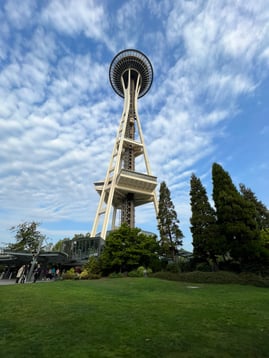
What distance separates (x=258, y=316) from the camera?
6.05 metres

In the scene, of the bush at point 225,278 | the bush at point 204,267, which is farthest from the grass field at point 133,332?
the bush at point 204,267

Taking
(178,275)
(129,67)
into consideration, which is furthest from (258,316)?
(129,67)

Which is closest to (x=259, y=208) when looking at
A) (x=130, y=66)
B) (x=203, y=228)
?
(x=203, y=228)

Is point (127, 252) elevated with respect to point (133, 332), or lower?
elevated

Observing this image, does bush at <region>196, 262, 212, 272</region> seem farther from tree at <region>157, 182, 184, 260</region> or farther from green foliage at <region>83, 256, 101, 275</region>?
green foliage at <region>83, 256, 101, 275</region>

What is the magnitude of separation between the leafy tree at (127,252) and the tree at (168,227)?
1.37 meters

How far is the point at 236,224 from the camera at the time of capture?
19156mm

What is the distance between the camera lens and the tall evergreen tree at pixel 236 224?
18.5 metres

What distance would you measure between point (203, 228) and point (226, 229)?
2.38 metres

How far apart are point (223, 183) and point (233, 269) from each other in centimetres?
800

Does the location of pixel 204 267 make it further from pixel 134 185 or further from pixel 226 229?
pixel 134 185

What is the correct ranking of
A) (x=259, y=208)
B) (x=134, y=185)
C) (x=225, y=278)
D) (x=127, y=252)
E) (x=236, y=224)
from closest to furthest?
1. (x=225, y=278)
2. (x=236, y=224)
3. (x=127, y=252)
4. (x=259, y=208)
5. (x=134, y=185)

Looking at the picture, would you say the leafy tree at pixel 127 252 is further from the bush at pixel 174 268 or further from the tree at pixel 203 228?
the tree at pixel 203 228

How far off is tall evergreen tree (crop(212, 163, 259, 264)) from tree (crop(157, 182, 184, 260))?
5.02 m
